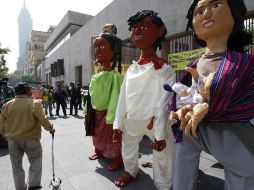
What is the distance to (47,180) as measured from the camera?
11.5 feet

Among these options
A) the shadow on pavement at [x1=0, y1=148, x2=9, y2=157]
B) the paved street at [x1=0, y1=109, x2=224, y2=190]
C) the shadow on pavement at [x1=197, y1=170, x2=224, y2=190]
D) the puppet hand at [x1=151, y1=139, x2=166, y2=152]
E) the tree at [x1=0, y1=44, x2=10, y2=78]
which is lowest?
the shadow on pavement at [x1=0, y1=148, x2=9, y2=157]

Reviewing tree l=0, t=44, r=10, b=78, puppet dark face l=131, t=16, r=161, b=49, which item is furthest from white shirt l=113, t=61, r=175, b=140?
tree l=0, t=44, r=10, b=78

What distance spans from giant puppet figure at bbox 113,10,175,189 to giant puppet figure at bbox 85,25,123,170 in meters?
0.58

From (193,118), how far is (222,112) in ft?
0.66

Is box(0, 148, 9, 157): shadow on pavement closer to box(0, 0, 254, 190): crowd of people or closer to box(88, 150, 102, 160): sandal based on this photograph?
box(88, 150, 102, 160): sandal

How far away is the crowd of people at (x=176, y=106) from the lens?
169 cm

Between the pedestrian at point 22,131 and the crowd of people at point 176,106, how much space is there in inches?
0.5

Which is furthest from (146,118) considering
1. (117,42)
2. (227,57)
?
(117,42)

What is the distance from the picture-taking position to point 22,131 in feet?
9.71

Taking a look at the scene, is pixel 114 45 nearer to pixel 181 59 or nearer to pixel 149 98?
pixel 149 98

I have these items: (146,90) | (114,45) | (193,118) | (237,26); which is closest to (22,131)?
(146,90)

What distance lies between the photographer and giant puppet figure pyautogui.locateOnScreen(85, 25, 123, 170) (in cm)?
358

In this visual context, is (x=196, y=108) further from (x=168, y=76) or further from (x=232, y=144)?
(x=168, y=76)

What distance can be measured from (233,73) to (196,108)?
345mm
